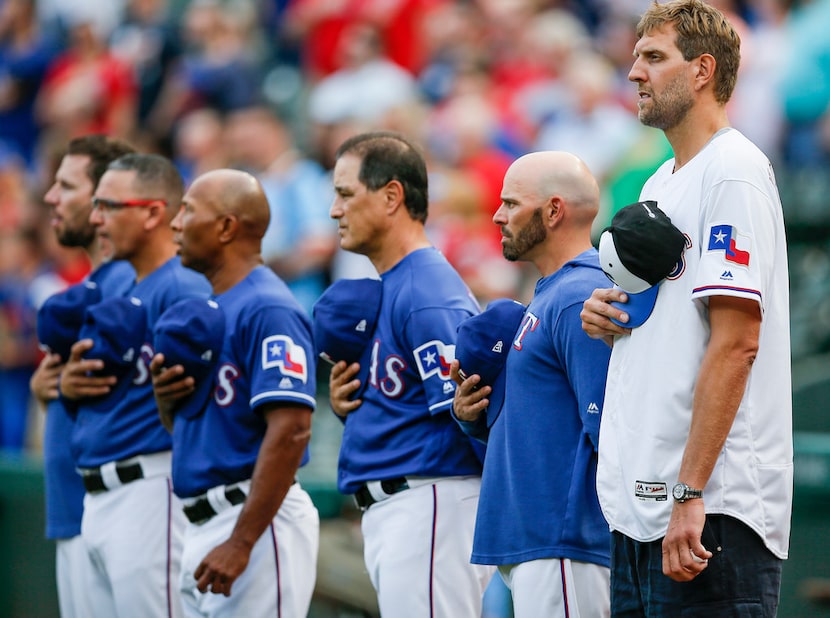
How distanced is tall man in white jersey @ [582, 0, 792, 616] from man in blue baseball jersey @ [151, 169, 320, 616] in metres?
1.54

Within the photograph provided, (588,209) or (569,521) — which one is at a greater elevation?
(588,209)

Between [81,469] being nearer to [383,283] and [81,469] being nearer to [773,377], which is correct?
[383,283]

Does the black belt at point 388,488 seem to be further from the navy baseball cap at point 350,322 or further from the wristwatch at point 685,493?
the wristwatch at point 685,493

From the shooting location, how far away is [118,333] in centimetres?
537

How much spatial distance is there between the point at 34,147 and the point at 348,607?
8.97m

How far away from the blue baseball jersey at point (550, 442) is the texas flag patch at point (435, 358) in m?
0.42

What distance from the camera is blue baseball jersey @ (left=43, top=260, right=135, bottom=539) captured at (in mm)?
5742

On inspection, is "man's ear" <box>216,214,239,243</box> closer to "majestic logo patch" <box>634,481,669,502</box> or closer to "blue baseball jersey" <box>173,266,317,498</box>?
"blue baseball jersey" <box>173,266,317,498</box>

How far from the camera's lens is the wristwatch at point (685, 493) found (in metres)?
3.24

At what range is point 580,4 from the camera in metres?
11.5

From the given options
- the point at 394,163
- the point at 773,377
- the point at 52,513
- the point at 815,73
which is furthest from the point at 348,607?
the point at 815,73

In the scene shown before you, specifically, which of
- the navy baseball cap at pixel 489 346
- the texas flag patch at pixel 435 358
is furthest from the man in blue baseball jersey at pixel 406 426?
the navy baseball cap at pixel 489 346

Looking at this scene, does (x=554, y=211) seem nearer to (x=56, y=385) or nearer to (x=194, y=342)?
(x=194, y=342)

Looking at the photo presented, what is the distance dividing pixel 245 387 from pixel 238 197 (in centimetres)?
78
